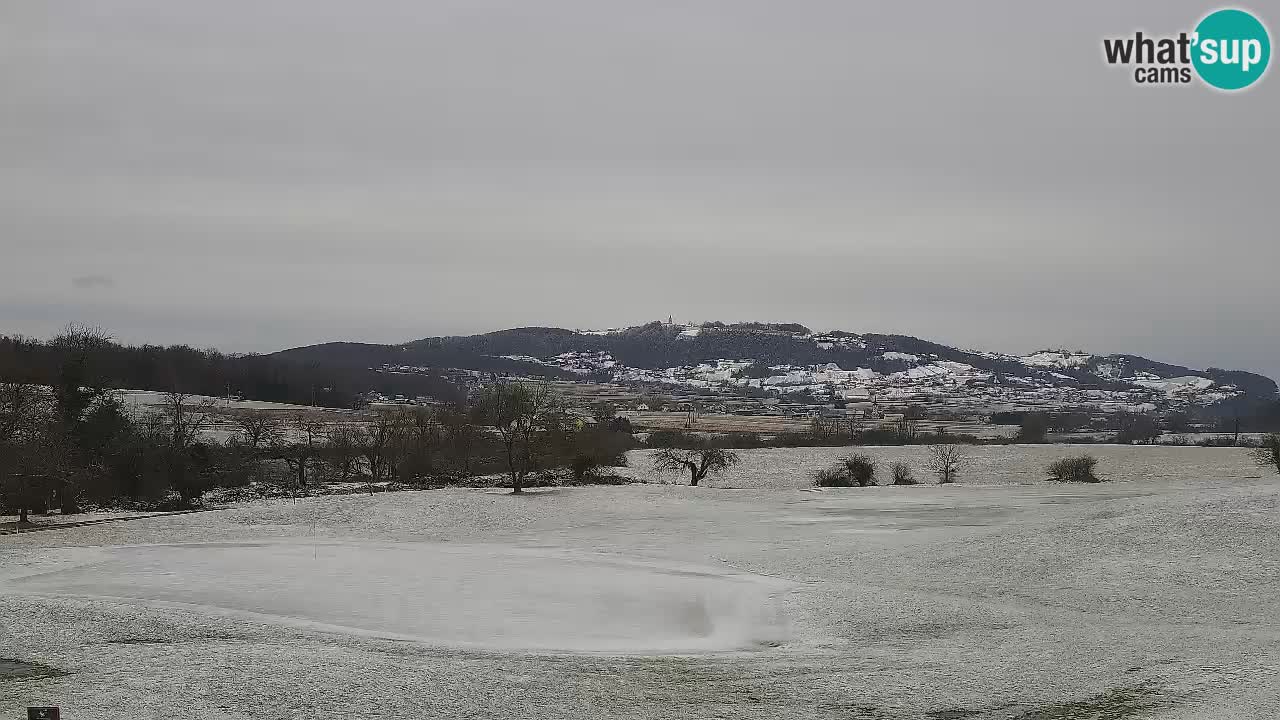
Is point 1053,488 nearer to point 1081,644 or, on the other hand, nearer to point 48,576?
point 1081,644

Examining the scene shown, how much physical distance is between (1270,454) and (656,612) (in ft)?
209

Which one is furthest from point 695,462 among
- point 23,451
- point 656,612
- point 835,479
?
point 656,612

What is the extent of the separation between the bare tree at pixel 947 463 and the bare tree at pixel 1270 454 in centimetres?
1989

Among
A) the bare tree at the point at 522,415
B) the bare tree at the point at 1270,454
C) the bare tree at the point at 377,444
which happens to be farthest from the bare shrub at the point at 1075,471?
the bare tree at the point at 377,444

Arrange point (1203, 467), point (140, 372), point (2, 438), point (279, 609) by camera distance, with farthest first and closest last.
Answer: point (140, 372) → point (1203, 467) → point (2, 438) → point (279, 609)

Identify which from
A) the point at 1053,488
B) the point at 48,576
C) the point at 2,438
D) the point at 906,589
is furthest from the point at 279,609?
the point at 1053,488

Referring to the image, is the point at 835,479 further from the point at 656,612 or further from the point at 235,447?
the point at 656,612

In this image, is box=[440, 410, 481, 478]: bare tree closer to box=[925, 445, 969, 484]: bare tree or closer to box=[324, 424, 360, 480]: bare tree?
box=[324, 424, 360, 480]: bare tree

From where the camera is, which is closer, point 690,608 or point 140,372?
point 690,608

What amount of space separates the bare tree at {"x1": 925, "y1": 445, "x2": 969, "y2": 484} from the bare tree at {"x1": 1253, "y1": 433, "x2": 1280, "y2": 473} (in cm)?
Answer: 1989

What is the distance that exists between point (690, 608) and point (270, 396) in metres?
117

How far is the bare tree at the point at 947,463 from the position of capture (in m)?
72.0

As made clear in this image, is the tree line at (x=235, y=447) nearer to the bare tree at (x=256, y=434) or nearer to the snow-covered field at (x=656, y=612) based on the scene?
the bare tree at (x=256, y=434)

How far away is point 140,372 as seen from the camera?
12644 cm
